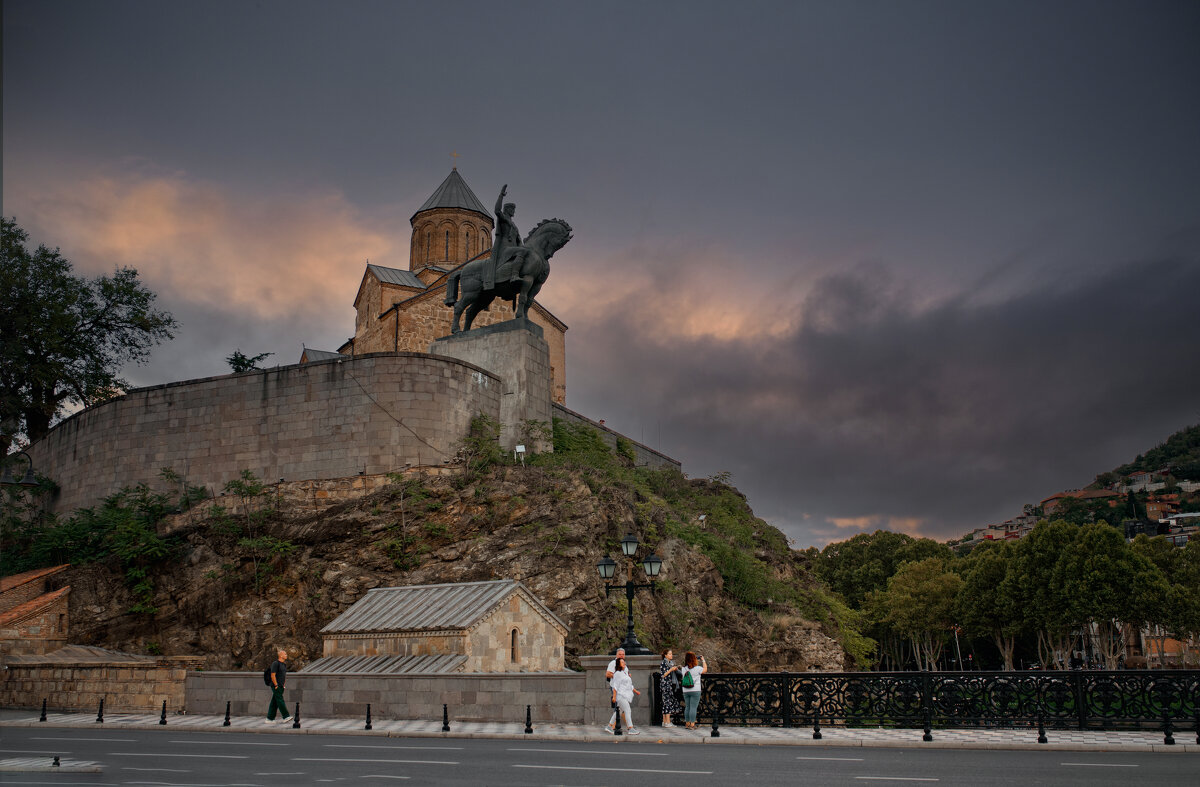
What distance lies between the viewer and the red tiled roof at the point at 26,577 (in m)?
24.6

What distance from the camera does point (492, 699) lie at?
55.0 feet

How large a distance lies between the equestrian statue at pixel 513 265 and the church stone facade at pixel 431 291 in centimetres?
1360

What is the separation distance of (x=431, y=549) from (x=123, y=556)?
8.72 m

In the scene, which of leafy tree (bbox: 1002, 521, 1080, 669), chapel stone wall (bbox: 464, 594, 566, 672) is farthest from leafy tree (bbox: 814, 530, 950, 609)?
chapel stone wall (bbox: 464, 594, 566, 672)

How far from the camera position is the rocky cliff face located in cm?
2370

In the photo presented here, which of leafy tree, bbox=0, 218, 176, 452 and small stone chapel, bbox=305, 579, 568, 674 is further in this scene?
leafy tree, bbox=0, 218, 176, 452

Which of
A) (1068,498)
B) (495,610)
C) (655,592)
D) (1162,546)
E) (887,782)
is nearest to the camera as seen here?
(887,782)

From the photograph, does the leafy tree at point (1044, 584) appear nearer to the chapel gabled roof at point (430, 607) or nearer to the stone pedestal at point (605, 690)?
the chapel gabled roof at point (430, 607)

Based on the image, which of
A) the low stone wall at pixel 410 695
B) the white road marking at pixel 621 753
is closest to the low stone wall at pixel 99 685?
the low stone wall at pixel 410 695

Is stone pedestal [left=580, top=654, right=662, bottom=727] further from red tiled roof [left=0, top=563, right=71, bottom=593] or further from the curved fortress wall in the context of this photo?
red tiled roof [left=0, top=563, right=71, bottom=593]

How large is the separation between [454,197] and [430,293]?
37.5ft

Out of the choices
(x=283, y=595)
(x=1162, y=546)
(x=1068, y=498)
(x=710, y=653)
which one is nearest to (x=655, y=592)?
(x=710, y=653)

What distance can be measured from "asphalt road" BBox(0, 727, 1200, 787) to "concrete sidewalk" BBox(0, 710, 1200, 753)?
33 cm

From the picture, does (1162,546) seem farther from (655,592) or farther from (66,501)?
(66,501)
